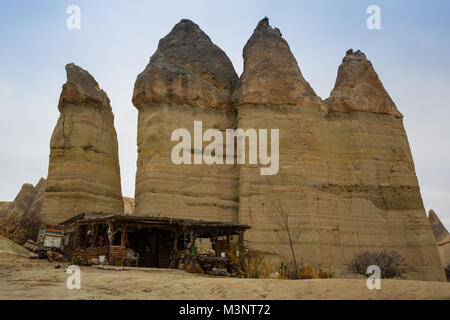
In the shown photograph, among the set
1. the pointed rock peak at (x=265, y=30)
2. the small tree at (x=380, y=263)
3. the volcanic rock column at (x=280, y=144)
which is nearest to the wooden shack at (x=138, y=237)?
the volcanic rock column at (x=280, y=144)

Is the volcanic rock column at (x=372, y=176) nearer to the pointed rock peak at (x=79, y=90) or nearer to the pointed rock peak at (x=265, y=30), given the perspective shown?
the pointed rock peak at (x=265, y=30)

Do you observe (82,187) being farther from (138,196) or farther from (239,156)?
(239,156)

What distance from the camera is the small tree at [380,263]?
2153 cm

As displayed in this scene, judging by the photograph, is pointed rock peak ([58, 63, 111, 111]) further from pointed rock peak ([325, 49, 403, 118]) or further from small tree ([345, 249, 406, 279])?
small tree ([345, 249, 406, 279])

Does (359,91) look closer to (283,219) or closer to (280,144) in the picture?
(280,144)

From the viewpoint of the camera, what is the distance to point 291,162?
25.5m

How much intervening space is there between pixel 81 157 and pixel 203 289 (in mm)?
20334

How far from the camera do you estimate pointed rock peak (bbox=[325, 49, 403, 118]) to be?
2853 centimetres

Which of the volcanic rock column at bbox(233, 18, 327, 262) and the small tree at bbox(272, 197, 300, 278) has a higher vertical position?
the volcanic rock column at bbox(233, 18, 327, 262)

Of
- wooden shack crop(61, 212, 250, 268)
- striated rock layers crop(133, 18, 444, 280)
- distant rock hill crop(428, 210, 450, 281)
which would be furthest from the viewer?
distant rock hill crop(428, 210, 450, 281)

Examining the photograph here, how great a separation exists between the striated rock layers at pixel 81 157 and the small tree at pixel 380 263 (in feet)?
54.1

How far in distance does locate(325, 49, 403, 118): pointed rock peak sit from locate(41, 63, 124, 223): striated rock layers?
54.4ft

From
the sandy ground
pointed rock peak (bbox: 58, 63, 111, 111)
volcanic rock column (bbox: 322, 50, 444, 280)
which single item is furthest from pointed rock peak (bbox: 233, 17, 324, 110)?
the sandy ground
